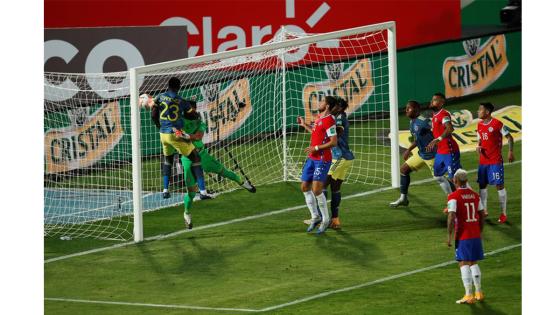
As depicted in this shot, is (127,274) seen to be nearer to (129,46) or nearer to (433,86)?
(129,46)

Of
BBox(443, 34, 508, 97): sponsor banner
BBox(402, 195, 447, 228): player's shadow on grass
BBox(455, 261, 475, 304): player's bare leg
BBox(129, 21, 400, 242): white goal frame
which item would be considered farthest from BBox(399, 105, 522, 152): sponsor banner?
BBox(455, 261, 475, 304): player's bare leg

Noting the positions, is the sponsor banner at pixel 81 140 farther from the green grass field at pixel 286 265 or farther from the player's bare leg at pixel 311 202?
the player's bare leg at pixel 311 202

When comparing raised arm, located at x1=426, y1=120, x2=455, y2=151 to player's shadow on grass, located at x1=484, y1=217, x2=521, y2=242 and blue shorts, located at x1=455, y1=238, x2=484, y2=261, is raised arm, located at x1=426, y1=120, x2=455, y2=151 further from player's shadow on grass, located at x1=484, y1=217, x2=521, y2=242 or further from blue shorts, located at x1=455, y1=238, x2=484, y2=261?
blue shorts, located at x1=455, y1=238, x2=484, y2=261

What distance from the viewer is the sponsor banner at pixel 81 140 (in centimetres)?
2256

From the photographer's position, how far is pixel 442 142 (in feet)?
65.9

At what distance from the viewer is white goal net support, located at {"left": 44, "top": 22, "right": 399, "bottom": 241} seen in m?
21.6

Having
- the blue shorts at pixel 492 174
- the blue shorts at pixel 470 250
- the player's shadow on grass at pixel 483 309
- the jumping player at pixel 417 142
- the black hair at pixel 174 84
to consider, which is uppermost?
the black hair at pixel 174 84

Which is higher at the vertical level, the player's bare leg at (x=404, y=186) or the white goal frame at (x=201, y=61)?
the white goal frame at (x=201, y=61)

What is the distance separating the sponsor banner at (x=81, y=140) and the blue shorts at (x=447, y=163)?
585 centimetres

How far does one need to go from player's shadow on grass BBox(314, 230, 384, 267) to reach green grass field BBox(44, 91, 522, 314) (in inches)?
0.6

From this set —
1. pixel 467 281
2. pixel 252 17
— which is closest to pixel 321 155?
pixel 467 281

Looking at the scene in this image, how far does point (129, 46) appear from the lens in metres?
25.8

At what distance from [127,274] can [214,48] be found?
1279cm

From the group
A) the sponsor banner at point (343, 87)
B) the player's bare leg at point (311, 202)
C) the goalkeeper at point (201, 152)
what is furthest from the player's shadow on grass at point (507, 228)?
the sponsor banner at point (343, 87)
